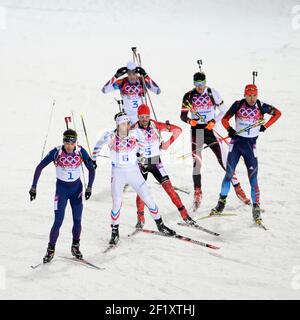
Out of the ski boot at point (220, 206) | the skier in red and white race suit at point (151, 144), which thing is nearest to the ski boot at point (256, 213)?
the ski boot at point (220, 206)

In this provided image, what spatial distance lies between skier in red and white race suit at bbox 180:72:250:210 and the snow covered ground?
0.53 m

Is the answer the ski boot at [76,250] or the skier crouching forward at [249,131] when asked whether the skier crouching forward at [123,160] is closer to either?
the ski boot at [76,250]

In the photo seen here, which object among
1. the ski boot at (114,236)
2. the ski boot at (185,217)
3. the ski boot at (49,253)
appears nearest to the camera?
the ski boot at (49,253)

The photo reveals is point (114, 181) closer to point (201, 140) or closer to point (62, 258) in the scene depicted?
point (62, 258)

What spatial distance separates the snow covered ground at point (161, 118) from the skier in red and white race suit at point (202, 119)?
21.0 inches

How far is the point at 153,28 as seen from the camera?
24.8 metres

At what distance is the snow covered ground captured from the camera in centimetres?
848

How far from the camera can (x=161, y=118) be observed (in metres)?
16.0

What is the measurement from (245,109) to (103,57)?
12.5m

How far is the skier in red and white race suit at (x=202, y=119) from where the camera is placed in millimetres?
10680

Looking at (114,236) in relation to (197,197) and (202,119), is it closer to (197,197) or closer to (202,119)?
(197,197)
